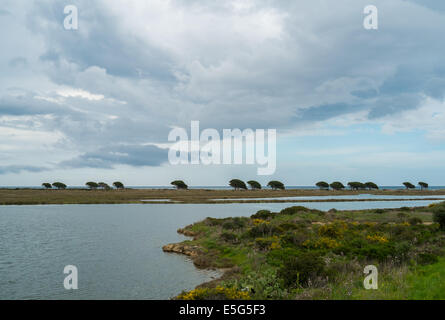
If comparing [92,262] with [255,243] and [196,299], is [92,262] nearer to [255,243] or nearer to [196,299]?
[255,243]

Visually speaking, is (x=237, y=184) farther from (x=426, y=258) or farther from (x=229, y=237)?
(x=426, y=258)

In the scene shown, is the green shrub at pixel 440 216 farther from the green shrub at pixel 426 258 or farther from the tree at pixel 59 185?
the tree at pixel 59 185

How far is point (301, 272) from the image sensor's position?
1527 centimetres

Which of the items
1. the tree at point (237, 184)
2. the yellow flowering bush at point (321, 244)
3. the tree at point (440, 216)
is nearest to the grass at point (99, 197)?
the tree at point (237, 184)

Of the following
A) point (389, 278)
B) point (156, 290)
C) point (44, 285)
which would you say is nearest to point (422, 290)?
point (389, 278)

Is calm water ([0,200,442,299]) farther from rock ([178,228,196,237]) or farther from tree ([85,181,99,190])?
tree ([85,181,99,190])

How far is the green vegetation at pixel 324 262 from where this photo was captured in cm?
1296

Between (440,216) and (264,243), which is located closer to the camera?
(264,243)

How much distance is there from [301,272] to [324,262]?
2689 mm

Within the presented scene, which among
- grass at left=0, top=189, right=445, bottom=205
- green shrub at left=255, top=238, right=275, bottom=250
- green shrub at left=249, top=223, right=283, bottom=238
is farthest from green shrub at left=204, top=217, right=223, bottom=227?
grass at left=0, top=189, right=445, bottom=205

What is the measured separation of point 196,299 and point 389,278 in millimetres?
9360

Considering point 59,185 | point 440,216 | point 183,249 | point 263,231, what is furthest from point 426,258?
point 59,185
